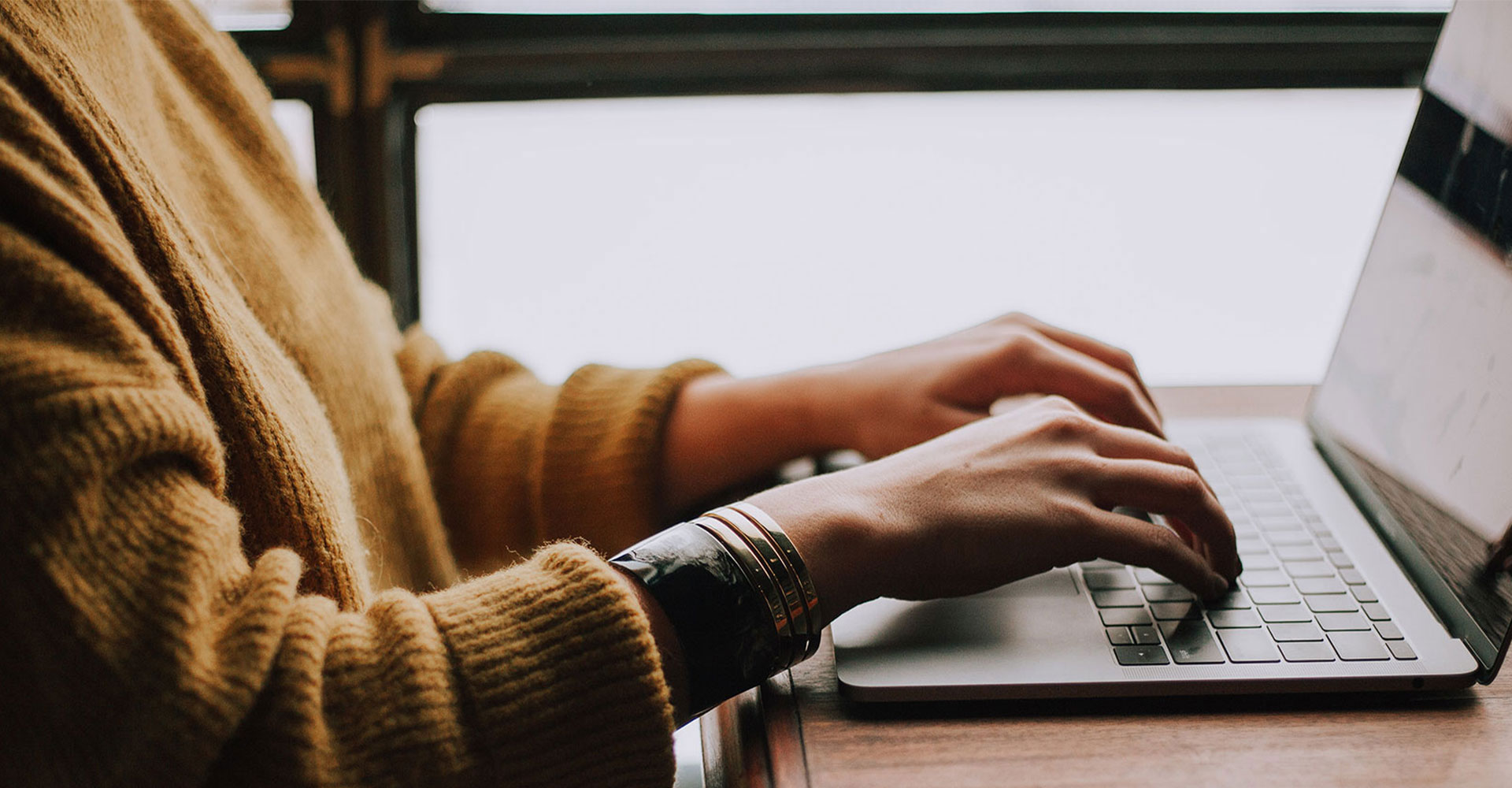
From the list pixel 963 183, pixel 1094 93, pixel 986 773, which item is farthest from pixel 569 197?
pixel 986 773

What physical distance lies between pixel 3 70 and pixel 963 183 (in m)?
1.02

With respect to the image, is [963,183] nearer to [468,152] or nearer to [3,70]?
[468,152]

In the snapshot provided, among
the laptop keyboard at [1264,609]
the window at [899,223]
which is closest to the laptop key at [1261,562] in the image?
the laptop keyboard at [1264,609]

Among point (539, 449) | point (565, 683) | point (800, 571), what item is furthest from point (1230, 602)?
point (539, 449)

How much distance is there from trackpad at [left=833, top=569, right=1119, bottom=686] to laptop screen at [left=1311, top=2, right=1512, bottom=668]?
0.20 m

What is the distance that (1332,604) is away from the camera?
0.55 m

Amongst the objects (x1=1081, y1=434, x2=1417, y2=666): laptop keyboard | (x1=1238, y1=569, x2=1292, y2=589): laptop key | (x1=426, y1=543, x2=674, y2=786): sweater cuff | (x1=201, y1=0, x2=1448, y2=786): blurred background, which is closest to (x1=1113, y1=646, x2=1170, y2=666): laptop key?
(x1=1081, y1=434, x2=1417, y2=666): laptop keyboard

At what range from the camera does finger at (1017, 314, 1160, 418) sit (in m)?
0.69

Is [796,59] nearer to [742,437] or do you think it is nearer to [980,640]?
[742,437]

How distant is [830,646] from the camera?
0.53 metres

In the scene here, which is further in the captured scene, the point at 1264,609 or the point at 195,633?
the point at 1264,609

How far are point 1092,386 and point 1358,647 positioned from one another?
22cm

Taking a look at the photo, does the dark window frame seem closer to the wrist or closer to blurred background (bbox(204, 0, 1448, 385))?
blurred background (bbox(204, 0, 1448, 385))

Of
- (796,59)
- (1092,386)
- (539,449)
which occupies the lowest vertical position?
(539,449)
